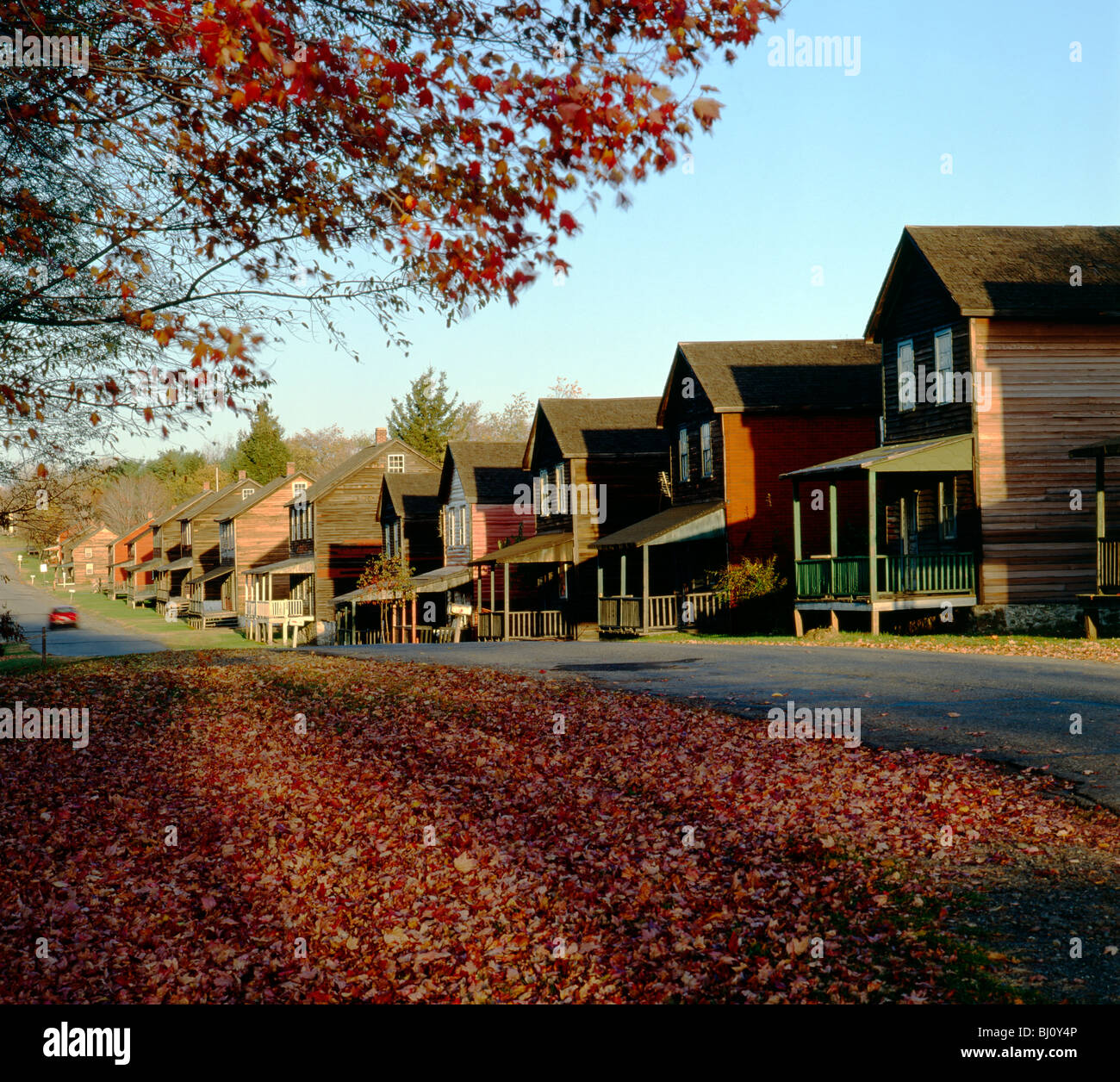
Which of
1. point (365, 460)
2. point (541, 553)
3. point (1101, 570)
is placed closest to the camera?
point (1101, 570)

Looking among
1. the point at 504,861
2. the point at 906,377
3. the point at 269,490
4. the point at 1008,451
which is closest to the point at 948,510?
the point at 1008,451

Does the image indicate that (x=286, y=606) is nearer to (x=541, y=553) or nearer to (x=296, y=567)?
(x=296, y=567)

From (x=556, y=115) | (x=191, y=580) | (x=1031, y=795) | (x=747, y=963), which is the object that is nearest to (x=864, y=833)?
(x=1031, y=795)

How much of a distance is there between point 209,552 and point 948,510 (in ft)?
256

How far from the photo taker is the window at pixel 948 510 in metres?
29.3

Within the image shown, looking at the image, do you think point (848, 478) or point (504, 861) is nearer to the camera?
point (504, 861)

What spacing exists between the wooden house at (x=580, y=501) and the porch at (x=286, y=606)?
2147cm

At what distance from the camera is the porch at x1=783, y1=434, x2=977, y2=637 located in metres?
27.6

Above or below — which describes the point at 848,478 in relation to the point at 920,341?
below

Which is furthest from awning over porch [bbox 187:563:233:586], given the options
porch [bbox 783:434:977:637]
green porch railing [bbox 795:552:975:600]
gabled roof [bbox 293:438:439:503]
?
green porch railing [bbox 795:552:975:600]

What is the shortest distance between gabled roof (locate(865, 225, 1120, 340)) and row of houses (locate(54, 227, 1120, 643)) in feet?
0.23

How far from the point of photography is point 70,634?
73688 mm
